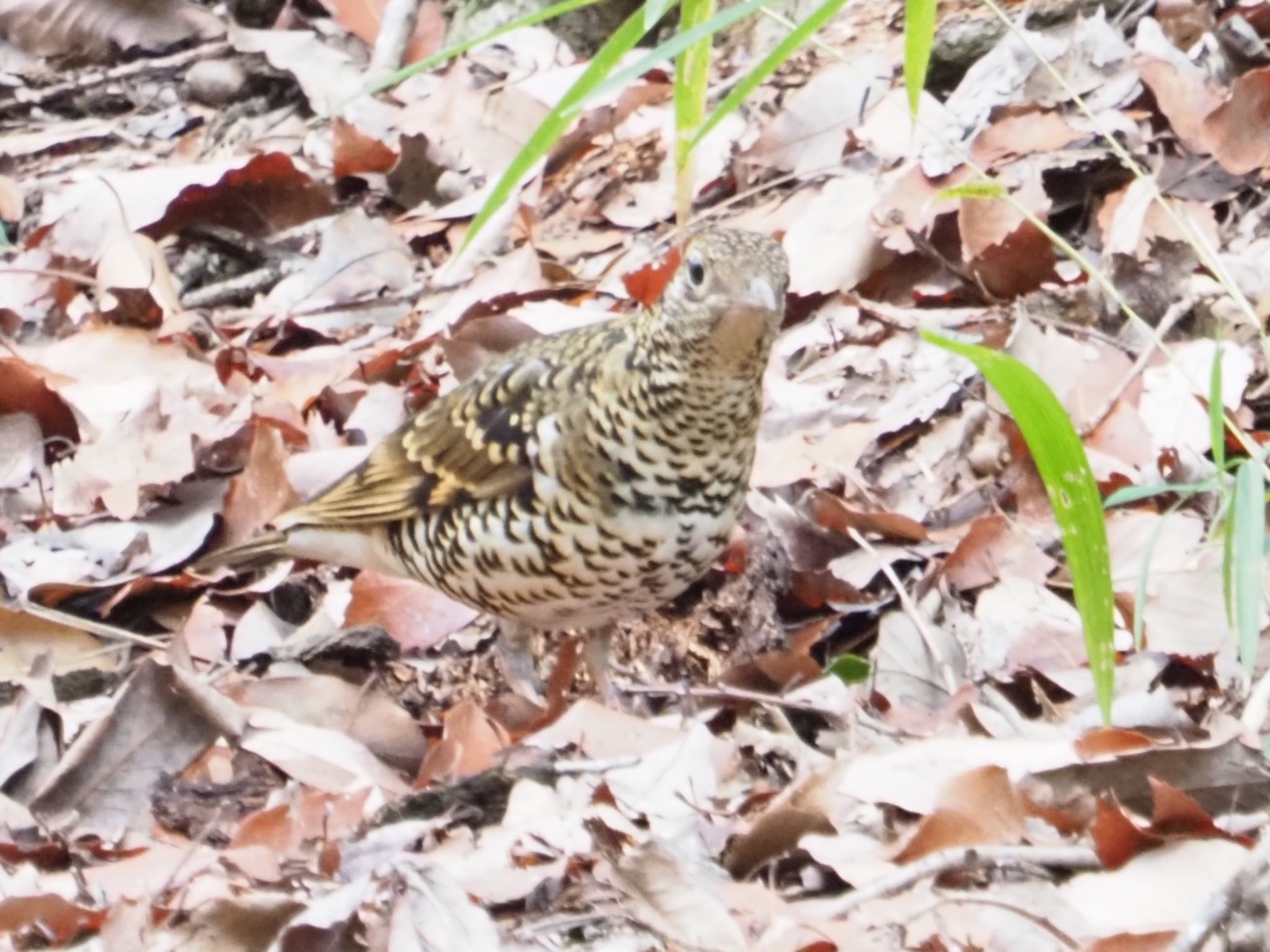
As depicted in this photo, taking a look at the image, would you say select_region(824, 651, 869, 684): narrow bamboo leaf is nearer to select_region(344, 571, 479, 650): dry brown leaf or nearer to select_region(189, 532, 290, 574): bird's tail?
select_region(344, 571, 479, 650): dry brown leaf

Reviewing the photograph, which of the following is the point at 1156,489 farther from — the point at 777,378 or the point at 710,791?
the point at 777,378

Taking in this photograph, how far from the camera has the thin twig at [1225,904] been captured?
6.31 ft

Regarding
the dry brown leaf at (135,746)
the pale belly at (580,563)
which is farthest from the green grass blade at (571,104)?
the dry brown leaf at (135,746)

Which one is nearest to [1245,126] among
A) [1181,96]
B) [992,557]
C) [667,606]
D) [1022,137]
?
[1181,96]

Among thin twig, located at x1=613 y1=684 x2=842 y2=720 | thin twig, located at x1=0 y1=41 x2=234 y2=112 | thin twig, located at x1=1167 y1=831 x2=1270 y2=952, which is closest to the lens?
thin twig, located at x1=1167 y1=831 x2=1270 y2=952

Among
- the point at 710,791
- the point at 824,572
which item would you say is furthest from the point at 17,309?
the point at 710,791

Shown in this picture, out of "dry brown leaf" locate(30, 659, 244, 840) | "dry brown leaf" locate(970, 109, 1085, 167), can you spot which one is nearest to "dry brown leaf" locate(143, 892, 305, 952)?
"dry brown leaf" locate(30, 659, 244, 840)

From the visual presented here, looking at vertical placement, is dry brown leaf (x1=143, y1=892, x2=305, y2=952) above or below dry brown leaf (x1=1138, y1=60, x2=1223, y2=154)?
below

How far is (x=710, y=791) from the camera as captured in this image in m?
2.90

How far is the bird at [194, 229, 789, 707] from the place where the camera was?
3162 mm

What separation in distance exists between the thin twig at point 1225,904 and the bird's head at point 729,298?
4.52 ft

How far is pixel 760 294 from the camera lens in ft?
9.87

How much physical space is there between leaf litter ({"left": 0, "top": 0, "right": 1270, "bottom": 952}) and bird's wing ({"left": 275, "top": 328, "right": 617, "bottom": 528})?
0.33m

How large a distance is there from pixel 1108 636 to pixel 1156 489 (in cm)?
40
